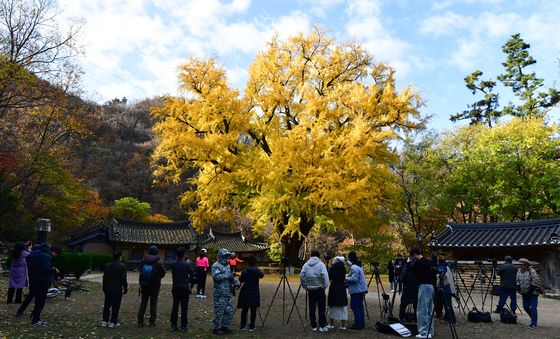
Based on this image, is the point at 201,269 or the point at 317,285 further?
the point at 201,269

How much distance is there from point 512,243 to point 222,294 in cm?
1775

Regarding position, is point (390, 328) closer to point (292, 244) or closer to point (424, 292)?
point (424, 292)

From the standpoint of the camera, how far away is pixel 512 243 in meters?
20.5

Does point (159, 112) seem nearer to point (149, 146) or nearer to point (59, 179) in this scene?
point (59, 179)

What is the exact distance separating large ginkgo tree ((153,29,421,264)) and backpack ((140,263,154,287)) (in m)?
11.9

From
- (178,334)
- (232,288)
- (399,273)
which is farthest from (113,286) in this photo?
(399,273)

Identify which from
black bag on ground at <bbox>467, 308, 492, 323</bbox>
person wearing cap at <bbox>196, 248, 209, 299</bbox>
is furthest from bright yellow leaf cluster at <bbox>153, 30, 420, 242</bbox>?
black bag on ground at <bbox>467, 308, 492, 323</bbox>

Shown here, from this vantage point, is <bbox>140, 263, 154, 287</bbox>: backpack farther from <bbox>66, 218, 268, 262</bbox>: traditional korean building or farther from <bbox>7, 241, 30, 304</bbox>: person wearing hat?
<bbox>66, 218, 268, 262</bbox>: traditional korean building

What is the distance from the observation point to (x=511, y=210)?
2791 cm

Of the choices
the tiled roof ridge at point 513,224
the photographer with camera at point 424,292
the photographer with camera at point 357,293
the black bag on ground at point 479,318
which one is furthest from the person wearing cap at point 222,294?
the tiled roof ridge at point 513,224

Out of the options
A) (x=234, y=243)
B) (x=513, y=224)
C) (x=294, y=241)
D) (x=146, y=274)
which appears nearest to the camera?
(x=146, y=274)

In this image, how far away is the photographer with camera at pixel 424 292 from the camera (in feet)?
27.3

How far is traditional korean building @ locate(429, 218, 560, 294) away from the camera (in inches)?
771

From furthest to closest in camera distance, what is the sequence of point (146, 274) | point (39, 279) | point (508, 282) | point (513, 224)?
1. point (513, 224)
2. point (508, 282)
3. point (146, 274)
4. point (39, 279)
